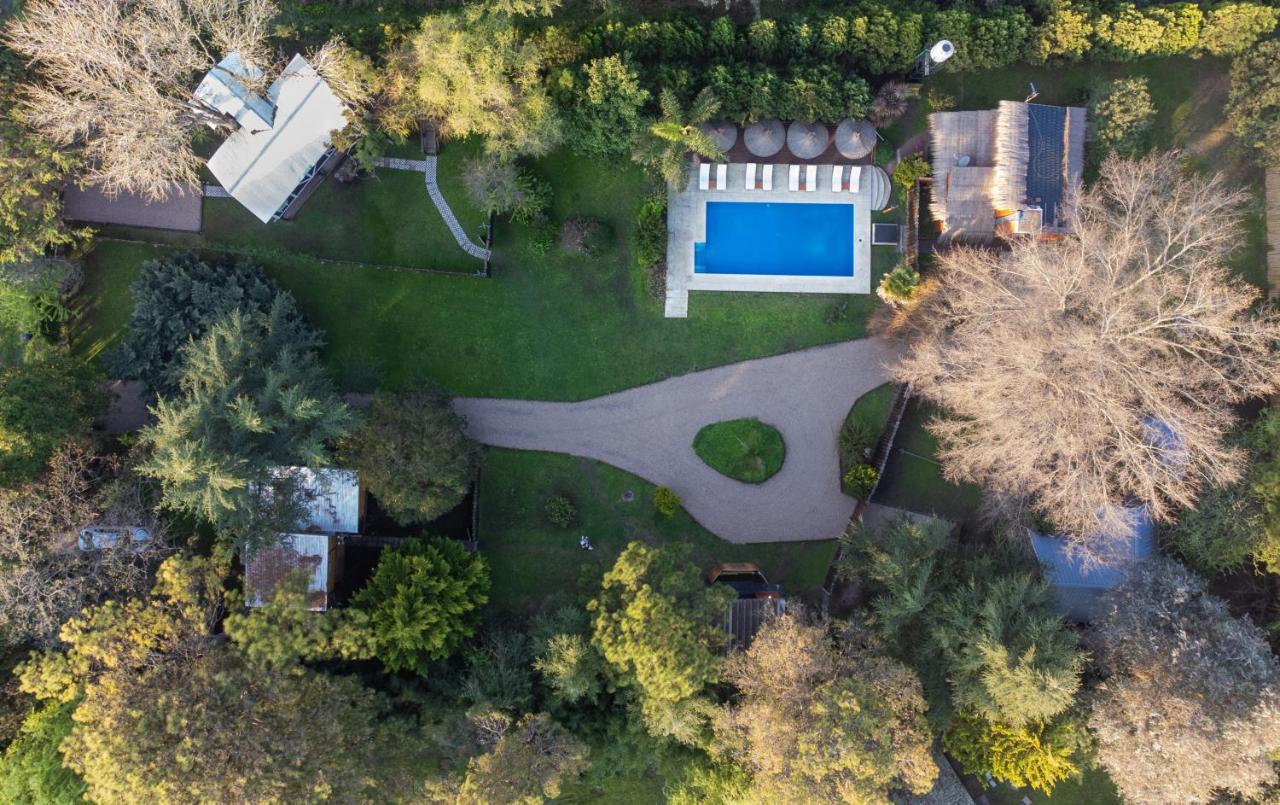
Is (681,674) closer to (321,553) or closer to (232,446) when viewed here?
(321,553)

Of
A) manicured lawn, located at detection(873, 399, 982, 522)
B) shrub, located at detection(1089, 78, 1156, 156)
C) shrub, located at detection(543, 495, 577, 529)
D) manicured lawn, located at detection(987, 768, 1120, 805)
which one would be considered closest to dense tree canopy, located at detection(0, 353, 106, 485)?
shrub, located at detection(543, 495, 577, 529)

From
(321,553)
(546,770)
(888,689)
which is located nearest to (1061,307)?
(888,689)

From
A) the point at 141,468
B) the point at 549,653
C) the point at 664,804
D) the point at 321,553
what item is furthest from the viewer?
the point at 664,804

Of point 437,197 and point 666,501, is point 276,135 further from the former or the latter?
point 666,501

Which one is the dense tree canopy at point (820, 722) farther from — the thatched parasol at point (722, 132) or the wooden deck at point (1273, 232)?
the wooden deck at point (1273, 232)

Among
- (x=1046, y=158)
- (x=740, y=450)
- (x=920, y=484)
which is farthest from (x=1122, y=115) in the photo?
(x=740, y=450)

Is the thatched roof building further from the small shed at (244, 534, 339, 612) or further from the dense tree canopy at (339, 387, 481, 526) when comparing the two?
the small shed at (244, 534, 339, 612)

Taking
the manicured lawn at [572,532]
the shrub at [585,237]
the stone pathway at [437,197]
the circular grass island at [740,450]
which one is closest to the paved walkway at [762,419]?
the circular grass island at [740,450]
